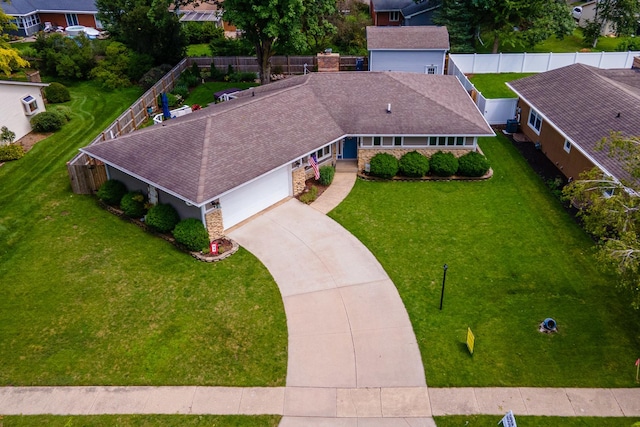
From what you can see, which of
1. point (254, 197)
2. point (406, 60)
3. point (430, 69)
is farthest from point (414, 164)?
point (430, 69)

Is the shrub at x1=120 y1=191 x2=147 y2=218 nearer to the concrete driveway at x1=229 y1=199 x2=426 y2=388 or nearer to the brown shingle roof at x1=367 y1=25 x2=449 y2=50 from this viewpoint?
the concrete driveway at x1=229 y1=199 x2=426 y2=388

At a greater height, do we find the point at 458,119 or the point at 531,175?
the point at 458,119

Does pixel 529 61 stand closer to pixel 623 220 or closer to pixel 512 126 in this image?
pixel 512 126

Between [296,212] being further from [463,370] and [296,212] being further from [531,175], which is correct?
[531,175]

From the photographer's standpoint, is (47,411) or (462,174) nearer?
(47,411)

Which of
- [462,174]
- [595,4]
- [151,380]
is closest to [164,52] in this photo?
[462,174]

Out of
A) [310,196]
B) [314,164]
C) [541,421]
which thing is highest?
[314,164]

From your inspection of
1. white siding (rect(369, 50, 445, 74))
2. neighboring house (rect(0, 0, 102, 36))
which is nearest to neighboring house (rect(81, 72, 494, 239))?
white siding (rect(369, 50, 445, 74))
